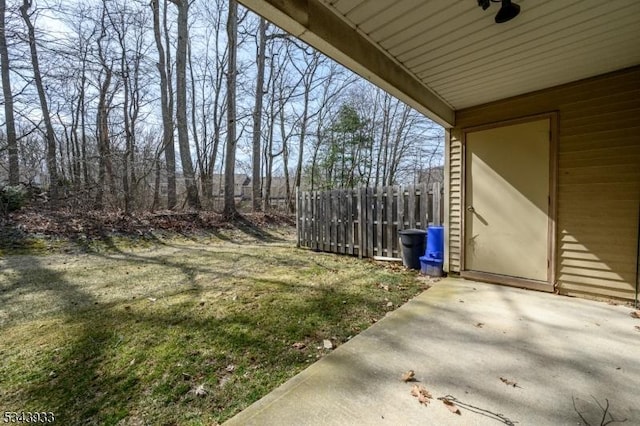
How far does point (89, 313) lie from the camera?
2730 millimetres

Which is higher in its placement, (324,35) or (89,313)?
(324,35)

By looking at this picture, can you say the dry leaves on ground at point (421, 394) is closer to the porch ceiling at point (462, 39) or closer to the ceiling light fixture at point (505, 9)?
the porch ceiling at point (462, 39)

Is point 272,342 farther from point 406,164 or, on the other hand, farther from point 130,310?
point 406,164

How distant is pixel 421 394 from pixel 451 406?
0.15 metres

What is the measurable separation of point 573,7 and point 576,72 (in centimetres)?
133

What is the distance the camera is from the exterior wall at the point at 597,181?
283cm

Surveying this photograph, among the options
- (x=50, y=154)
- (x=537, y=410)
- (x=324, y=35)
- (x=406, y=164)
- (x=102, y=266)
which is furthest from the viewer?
(x=406, y=164)

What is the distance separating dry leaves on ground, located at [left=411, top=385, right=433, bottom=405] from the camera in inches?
60.2

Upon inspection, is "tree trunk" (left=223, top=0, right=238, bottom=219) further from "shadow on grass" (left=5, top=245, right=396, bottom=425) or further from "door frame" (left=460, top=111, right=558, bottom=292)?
"door frame" (left=460, top=111, right=558, bottom=292)

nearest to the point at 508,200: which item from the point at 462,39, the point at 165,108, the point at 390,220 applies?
the point at 390,220

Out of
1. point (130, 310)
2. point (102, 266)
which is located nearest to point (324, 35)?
point (130, 310)

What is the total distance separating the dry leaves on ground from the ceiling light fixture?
7.92ft

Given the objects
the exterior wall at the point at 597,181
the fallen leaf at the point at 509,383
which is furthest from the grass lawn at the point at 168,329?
the exterior wall at the point at 597,181

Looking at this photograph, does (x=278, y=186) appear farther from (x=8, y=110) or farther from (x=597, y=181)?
(x=597, y=181)
